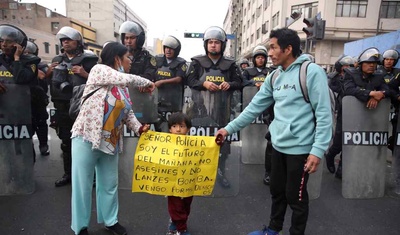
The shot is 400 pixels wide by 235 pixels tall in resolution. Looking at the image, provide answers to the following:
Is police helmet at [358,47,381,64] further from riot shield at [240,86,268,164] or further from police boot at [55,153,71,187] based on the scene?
police boot at [55,153,71,187]

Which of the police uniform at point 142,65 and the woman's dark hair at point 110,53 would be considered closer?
the woman's dark hair at point 110,53

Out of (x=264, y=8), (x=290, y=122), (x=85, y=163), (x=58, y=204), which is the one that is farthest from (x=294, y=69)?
(x=264, y=8)

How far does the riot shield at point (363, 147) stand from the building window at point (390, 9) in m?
26.1

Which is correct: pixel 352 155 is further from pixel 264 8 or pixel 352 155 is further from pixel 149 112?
pixel 264 8

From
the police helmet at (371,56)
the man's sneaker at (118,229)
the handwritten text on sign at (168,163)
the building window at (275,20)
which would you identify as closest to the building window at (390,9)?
the building window at (275,20)

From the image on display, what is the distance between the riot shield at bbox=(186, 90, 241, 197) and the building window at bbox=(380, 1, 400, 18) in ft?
88.8

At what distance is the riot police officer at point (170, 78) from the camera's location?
453cm

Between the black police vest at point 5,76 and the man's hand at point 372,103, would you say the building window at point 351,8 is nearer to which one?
the man's hand at point 372,103

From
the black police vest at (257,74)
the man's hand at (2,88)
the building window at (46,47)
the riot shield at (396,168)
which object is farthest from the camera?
the building window at (46,47)

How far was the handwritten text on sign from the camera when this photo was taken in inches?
102

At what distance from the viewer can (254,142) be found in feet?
17.0

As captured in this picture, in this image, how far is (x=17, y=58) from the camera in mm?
3473

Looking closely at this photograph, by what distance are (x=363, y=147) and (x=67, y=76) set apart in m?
3.89

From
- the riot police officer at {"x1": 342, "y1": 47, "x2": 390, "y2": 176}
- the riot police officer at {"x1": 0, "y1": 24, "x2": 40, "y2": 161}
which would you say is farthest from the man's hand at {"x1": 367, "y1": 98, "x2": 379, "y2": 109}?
the riot police officer at {"x1": 0, "y1": 24, "x2": 40, "y2": 161}
